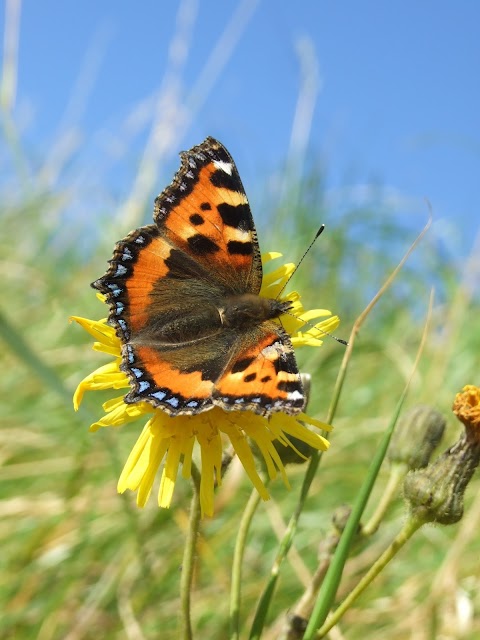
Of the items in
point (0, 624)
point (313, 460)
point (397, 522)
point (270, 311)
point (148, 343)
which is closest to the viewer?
point (313, 460)

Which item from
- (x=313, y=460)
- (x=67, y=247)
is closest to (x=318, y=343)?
(x=313, y=460)

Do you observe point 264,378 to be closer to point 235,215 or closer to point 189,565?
point 189,565

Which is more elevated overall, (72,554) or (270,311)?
(270,311)

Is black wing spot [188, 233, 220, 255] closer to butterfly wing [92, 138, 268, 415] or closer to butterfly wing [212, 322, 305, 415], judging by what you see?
butterfly wing [92, 138, 268, 415]

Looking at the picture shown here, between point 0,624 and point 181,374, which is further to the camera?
point 0,624

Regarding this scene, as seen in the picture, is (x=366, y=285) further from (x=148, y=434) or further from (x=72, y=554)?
(x=148, y=434)

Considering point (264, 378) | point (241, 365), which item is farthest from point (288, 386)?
point (241, 365)

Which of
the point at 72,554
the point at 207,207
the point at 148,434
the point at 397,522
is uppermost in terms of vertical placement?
the point at 207,207
